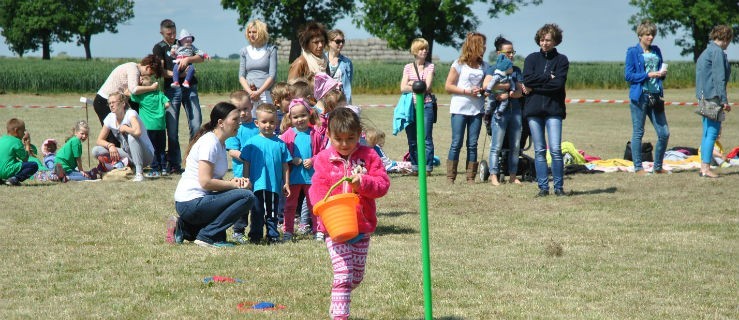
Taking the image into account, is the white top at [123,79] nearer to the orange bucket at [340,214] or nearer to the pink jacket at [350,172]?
the pink jacket at [350,172]

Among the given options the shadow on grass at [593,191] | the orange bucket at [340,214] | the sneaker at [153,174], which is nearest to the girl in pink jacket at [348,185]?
the orange bucket at [340,214]

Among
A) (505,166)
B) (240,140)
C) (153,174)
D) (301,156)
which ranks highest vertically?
(240,140)

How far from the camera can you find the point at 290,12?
238ft

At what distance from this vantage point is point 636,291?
718 cm

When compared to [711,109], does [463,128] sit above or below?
below

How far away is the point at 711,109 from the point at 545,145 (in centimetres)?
304

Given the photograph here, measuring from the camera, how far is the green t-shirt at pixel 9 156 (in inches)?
532

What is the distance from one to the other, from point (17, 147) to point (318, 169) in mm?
8699

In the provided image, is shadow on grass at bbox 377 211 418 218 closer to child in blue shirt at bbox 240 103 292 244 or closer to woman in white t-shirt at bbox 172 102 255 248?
child in blue shirt at bbox 240 103 292 244

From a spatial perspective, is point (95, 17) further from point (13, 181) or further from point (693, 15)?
point (13, 181)

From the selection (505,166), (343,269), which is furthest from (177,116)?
(343,269)

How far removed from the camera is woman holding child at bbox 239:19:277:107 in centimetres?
1335

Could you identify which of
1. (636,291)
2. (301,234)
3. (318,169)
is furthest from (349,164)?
(301,234)

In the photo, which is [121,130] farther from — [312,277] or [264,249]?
[312,277]
